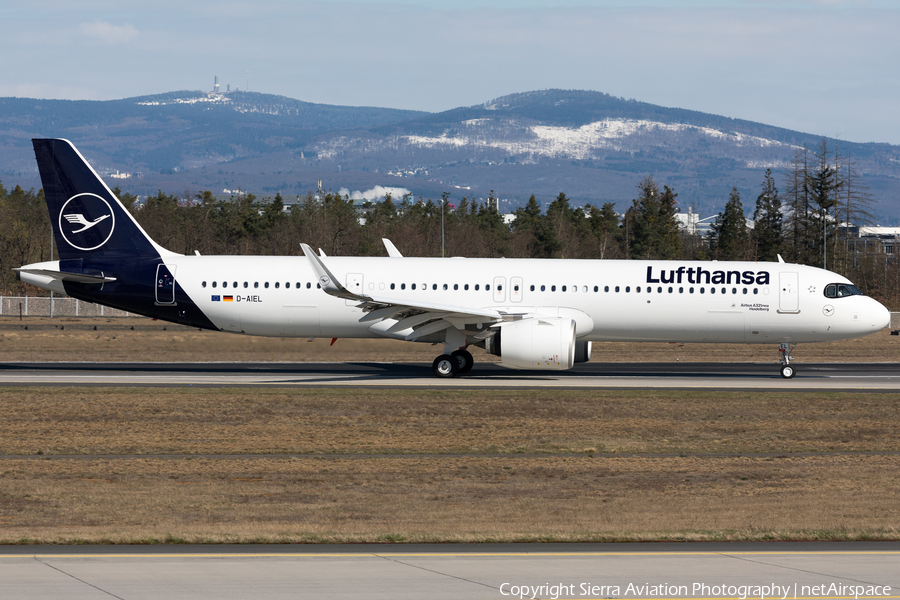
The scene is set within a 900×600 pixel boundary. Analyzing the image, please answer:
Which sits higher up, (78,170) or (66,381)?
(78,170)

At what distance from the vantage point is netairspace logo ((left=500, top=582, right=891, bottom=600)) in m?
9.84

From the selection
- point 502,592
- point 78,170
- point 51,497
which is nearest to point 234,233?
point 78,170

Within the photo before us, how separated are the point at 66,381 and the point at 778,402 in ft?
68.5

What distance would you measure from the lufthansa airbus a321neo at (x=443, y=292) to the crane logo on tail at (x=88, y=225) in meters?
0.03

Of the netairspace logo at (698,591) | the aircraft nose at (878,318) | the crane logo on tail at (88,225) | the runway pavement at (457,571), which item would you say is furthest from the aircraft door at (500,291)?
the netairspace logo at (698,591)

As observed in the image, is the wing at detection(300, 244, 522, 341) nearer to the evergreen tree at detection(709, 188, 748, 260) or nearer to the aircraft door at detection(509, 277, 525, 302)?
the aircraft door at detection(509, 277, 525, 302)

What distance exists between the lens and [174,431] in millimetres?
21875

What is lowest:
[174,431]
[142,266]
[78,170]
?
[174,431]

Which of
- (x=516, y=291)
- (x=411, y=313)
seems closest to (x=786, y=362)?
(x=516, y=291)

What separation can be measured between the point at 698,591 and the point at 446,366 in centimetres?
2189

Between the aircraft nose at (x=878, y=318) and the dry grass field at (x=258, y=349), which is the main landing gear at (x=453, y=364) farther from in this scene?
the aircraft nose at (x=878, y=318)

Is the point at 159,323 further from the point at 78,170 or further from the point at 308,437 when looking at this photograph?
the point at 308,437

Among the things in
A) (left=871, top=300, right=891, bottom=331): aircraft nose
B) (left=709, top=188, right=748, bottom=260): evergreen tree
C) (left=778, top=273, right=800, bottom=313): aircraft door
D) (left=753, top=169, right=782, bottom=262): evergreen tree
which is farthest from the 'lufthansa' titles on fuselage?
(left=709, top=188, right=748, bottom=260): evergreen tree

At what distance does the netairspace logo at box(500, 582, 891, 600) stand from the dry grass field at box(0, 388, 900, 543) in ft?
8.47
